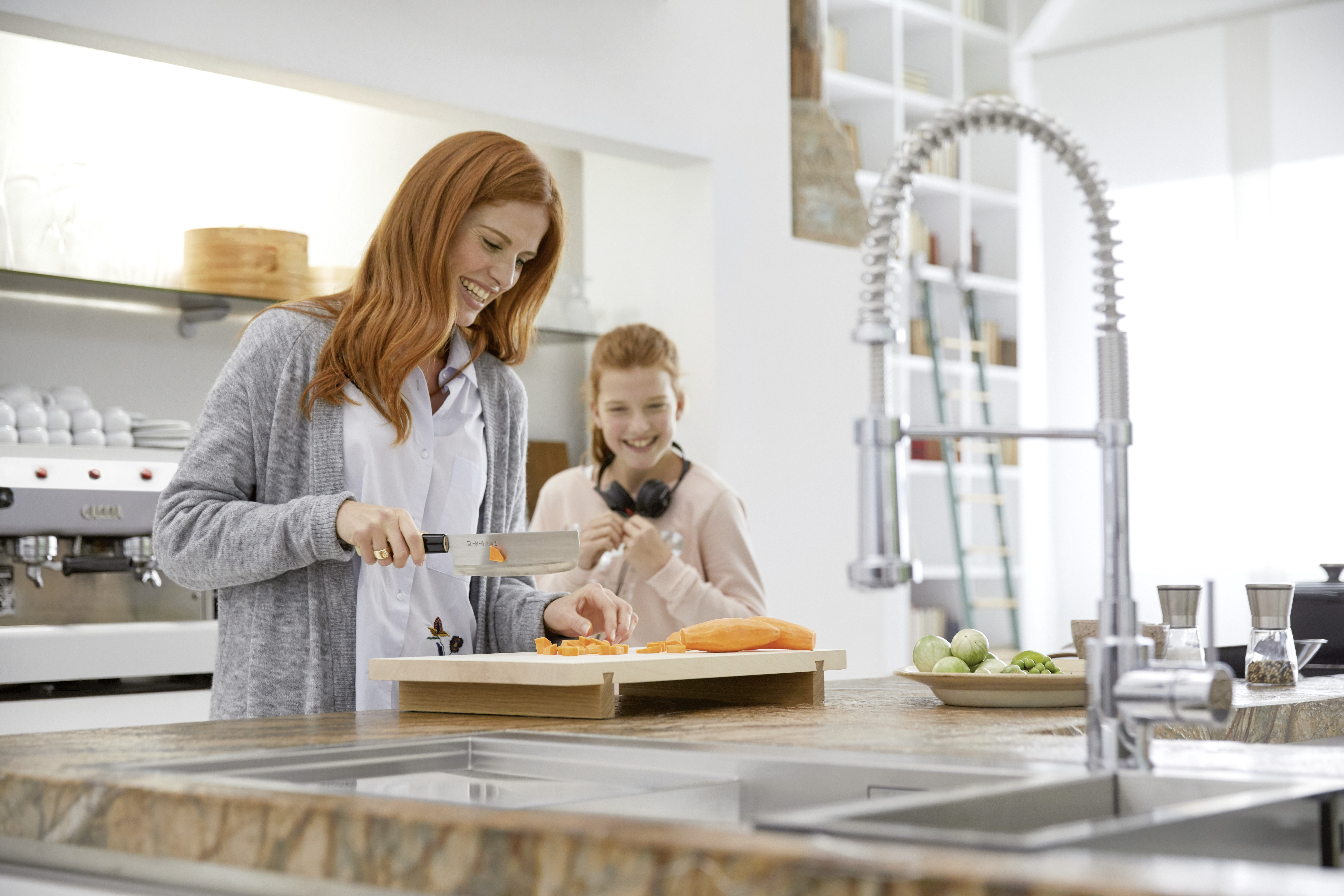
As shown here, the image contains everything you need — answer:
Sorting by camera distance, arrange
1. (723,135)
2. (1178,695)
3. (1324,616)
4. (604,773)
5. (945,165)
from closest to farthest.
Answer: (1178,695), (604,773), (1324,616), (723,135), (945,165)

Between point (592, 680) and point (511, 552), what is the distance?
1.38ft

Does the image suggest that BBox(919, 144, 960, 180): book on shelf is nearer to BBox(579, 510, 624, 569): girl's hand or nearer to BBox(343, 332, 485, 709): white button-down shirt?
BBox(579, 510, 624, 569): girl's hand

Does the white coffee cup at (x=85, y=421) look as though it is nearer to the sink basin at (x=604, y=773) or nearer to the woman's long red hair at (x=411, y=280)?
the woman's long red hair at (x=411, y=280)

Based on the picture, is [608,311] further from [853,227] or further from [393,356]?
[393,356]

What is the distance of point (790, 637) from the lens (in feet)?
6.23

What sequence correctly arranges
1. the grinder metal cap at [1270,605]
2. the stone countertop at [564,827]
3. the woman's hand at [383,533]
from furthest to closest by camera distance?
the grinder metal cap at [1270,605] → the woman's hand at [383,533] → the stone countertop at [564,827]

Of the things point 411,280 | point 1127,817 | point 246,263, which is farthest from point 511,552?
point 246,263

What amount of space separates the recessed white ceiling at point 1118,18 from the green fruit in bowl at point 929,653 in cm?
593

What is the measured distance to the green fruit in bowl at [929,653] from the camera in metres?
1.86

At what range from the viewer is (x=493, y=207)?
2.15 metres

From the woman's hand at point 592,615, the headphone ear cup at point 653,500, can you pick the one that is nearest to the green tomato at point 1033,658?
the woman's hand at point 592,615

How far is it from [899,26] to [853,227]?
242cm

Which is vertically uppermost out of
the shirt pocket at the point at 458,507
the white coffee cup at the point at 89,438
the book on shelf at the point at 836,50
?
the book on shelf at the point at 836,50

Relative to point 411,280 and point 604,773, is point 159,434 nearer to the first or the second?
point 411,280
